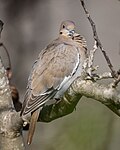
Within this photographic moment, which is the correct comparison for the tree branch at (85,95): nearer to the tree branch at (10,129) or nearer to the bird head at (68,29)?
the tree branch at (10,129)

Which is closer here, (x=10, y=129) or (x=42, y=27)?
(x=10, y=129)

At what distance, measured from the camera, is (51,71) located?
3439 millimetres

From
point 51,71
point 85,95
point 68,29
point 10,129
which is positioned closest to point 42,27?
point 68,29

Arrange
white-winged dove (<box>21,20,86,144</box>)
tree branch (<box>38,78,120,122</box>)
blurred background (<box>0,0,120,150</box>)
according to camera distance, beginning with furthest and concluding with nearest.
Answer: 1. blurred background (<box>0,0,120,150</box>)
2. white-winged dove (<box>21,20,86,144</box>)
3. tree branch (<box>38,78,120,122</box>)

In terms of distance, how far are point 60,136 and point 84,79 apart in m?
2.29

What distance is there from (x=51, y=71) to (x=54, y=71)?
17 mm

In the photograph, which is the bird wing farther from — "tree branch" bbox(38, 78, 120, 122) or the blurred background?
the blurred background

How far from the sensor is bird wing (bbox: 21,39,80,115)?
3.26 meters

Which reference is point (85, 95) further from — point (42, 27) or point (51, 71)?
point (42, 27)

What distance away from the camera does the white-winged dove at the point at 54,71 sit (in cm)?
324

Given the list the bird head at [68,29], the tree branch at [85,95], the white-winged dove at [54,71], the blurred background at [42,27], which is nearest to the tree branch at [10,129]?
the tree branch at [85,95]

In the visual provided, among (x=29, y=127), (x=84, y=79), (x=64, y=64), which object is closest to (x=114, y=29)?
(x=64, y=64)

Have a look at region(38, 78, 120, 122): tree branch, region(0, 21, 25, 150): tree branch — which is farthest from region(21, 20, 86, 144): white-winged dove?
region(38, 78, 120, 122): tree branch

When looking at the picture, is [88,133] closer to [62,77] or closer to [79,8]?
[62,77]
